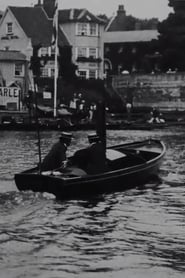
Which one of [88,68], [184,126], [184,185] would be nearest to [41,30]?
[88,68]

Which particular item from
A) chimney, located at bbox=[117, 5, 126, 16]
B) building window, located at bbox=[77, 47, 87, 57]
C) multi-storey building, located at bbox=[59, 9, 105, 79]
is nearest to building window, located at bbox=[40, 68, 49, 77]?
multi-storey building, located at bbox=[59, 9, 105, 79]

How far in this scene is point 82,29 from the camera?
83000mm

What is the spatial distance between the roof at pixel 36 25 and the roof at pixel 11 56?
2274mm

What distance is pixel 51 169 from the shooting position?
2164 cm

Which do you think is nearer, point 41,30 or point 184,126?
point 184,126

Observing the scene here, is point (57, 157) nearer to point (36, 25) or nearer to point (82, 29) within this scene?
point (36, 25)

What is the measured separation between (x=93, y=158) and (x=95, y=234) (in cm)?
513

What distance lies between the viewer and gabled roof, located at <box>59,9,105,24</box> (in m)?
82.4

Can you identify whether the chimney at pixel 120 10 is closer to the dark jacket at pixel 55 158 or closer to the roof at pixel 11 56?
the roof at pixel 11 56

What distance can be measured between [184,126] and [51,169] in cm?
4590

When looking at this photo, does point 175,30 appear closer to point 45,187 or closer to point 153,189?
point 153,189

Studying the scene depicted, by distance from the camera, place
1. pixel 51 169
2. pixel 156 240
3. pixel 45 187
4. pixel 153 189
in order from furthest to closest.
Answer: pixel 153 189, pixel 51 169, pixel 45 187, pixel 156 240

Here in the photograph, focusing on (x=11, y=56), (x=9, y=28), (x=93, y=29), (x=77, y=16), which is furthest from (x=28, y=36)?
(x=93, y=29)

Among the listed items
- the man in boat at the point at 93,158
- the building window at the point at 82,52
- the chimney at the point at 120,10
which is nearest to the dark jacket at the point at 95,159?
the man in boat at the point at 93,158
